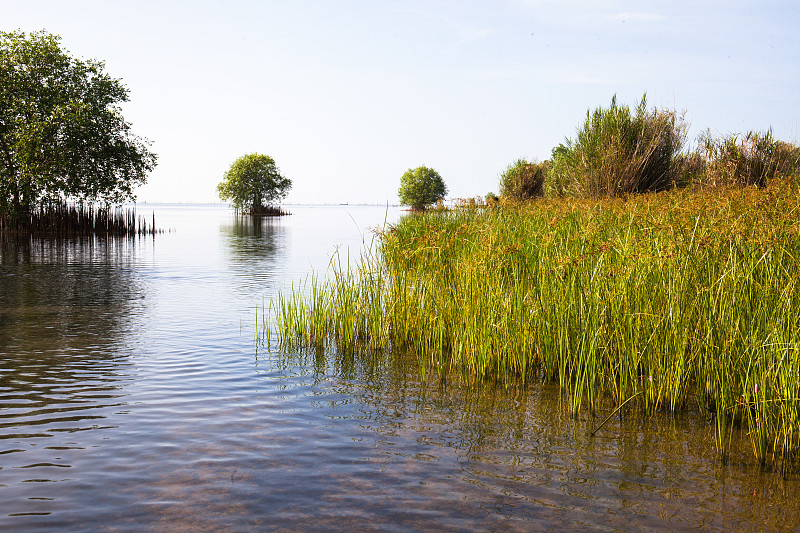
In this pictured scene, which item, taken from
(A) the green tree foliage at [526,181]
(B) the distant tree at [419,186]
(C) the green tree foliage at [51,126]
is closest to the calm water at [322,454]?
(C) the green tree foliage at [51,126]

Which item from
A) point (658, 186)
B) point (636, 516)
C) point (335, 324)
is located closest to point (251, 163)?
point (658, 186)

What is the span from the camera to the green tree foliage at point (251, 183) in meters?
73.6

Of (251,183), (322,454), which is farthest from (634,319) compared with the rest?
(251,183)

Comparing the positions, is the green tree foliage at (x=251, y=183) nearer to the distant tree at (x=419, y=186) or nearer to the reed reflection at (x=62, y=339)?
the distant tree at (x=419, y=186)

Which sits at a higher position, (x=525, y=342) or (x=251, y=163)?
(x=251, y=163)

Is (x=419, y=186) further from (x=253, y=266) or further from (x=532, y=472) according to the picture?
(x=532, y=472)

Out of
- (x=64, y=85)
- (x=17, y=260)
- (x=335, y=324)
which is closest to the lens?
(x=335, y=324)

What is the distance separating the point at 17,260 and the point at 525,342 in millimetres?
18091

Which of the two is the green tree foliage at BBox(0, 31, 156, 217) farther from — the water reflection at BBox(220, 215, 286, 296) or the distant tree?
the distant tree

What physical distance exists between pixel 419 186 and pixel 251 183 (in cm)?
2538

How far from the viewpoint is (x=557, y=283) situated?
5871 millimetres

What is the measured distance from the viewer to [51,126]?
24641mm

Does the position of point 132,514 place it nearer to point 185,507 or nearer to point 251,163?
point 185,507

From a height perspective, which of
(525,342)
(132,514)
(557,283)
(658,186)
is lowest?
(132,514)
